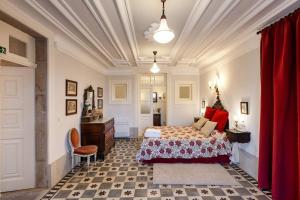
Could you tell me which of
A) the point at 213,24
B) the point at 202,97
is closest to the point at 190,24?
the point at 213,24

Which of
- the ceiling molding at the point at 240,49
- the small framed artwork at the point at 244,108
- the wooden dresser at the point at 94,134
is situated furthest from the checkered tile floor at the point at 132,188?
the ceiling molding at the point at 240,49

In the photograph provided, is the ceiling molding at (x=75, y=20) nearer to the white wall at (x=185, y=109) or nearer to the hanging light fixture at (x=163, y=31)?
the hanging light fixture at (x=163, y=31)

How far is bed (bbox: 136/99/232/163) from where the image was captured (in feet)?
14.4

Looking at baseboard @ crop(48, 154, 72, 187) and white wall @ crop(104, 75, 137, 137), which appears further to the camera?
white wall @ crop(104, 75, 137, 137)

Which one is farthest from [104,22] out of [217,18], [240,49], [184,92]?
[184,92]

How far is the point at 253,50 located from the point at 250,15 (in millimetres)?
976

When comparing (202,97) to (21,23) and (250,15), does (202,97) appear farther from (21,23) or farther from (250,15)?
(21,23)

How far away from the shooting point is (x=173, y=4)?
9.31 feet

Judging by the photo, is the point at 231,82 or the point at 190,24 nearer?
the point at 190,24

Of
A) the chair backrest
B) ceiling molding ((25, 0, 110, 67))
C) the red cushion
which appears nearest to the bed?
the red cushion

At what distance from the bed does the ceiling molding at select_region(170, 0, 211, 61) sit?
2207 mm

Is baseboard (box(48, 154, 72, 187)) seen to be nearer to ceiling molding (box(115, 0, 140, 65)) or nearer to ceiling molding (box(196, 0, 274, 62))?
ceiling molding (box(115, 0, 140, 65))

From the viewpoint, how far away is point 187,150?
14.6 feet

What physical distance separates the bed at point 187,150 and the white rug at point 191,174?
0.48ft
